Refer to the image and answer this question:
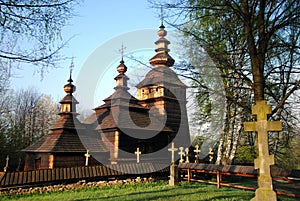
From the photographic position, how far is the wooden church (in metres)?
17.1

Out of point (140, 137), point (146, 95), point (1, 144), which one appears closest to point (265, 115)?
point (140, 137)

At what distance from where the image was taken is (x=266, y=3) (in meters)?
6.80

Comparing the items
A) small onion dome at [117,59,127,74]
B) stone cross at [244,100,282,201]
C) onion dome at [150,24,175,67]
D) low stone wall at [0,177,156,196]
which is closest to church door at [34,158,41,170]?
low stone wall at [0,177,156,196]

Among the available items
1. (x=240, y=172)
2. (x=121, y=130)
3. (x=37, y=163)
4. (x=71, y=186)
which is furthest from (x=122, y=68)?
(x=240, y=172)

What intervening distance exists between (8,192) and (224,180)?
12004 mm

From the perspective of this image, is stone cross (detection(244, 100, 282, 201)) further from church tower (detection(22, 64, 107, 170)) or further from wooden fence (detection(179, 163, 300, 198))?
church tower (detection(22, 64, 107, 170))

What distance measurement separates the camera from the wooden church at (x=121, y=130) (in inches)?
673

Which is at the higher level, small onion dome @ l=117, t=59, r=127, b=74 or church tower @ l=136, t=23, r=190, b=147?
small onion dome @ l=117, t=59, r=127, b=74

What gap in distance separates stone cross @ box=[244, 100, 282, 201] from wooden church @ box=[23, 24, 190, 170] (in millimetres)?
9400

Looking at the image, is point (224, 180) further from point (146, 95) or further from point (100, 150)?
point (146, 95)

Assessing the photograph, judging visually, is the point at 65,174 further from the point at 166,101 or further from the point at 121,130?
the point at 166,101

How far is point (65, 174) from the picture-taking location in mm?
12141

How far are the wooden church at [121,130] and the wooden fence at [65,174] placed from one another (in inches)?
125

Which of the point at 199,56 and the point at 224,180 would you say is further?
the point at 224,180
